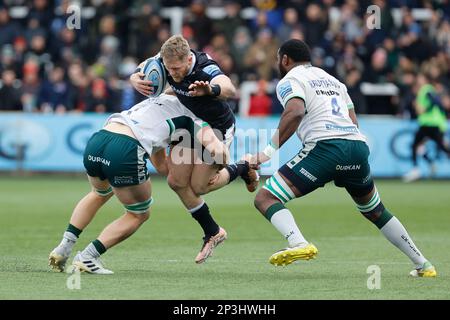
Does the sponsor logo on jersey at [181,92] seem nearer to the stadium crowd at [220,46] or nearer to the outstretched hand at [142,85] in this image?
the outstretched hand at [142,85]

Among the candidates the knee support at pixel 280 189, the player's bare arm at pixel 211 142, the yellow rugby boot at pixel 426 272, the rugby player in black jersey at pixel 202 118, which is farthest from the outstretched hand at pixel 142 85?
the yellow rugby boot at pixel 426 272

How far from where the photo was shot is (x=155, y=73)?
10.8 metres

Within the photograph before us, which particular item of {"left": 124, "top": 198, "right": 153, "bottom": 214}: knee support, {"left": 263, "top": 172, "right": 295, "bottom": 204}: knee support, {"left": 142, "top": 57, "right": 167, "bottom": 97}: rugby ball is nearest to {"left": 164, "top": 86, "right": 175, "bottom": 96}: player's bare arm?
{"left": 142, "top": 57, "right": 167, "bottom": 97}: rugby ball

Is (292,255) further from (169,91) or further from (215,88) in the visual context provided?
(169,91)

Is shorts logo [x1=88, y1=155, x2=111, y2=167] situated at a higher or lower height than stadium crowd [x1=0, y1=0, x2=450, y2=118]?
higher

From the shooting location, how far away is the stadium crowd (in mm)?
25891

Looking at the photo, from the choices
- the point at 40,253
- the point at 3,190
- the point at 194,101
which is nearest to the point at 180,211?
the point at 3,190

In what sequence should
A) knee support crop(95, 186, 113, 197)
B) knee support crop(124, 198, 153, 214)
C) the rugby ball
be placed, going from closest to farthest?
knee support crop(124, 198, 153, 214), knee support crop(95, 186, 113, 197), the rugby ball

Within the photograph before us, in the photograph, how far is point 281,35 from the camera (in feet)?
87.9

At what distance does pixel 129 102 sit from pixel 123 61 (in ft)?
6.99

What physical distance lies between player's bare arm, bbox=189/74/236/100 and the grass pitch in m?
1.64

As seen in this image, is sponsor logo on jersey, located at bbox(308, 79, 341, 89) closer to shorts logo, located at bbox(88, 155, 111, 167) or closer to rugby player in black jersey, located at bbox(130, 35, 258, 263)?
rugby player in black jersey, located at bbox(130, 35, 258, 263)

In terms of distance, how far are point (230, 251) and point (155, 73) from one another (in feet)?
8.97

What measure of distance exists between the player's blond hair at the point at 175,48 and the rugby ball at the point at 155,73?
0.39 meters
